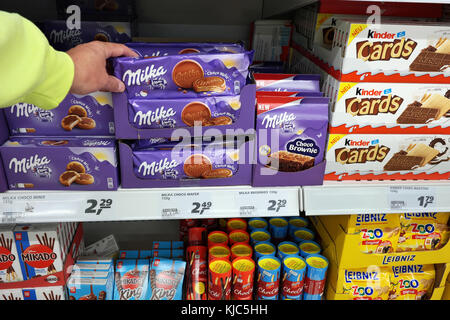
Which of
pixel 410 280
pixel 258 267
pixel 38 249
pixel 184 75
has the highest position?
pixel 184 75

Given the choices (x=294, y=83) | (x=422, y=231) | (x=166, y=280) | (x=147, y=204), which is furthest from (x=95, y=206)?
(x=422, y=231)

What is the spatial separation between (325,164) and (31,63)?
789mm

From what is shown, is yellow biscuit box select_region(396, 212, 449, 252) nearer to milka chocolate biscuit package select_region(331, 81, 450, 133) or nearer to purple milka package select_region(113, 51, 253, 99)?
milka chocolate biscuit package select_region(331, 81, 450, 133)

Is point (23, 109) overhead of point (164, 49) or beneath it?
beneath

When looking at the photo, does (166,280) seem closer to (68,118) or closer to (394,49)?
(68,118)

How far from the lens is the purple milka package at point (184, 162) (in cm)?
103

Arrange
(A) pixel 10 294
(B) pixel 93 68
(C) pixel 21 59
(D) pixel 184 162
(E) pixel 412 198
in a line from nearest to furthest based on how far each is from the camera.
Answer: (C) pixel 21 59 < (B) pixel 93 68 < (D) pixel 184 162 < (E) pixel 412 198 < (A) pixel 10 294

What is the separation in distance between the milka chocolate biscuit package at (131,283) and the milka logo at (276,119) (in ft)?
2.41

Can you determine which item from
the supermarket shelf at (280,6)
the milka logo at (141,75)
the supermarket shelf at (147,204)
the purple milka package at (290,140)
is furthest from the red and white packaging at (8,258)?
the supermarket shelf at (280,6)

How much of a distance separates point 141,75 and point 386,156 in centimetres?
75

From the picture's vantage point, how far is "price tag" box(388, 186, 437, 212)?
114cm

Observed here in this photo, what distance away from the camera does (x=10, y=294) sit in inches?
49.8

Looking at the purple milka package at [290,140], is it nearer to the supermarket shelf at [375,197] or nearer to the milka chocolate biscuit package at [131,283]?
the supermarket shelf at [375,197]

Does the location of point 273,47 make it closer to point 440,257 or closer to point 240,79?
point 240,79
